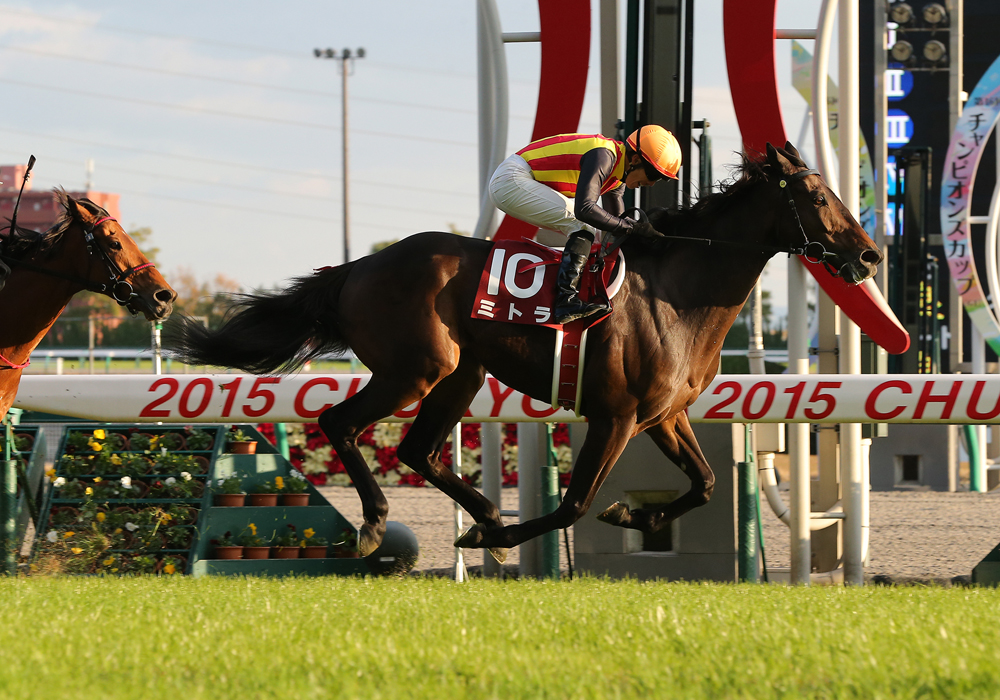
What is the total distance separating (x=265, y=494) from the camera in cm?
549

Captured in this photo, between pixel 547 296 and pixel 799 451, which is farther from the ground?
pixel 547 296

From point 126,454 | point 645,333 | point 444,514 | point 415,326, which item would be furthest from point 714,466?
point 444,514

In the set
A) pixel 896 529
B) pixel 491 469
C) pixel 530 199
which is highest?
pixel 530 199

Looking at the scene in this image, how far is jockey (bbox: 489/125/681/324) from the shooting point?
13.6 feet

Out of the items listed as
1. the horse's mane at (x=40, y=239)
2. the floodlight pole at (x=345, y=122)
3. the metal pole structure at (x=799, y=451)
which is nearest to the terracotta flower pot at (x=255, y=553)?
the horse's mane at (x=40, y=239)

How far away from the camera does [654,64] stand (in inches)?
215

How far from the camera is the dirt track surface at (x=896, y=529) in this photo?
6.70 meters

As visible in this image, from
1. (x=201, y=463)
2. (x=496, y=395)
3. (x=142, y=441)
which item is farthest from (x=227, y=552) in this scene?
(x=496, y=395)

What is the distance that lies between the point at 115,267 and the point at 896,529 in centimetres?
632

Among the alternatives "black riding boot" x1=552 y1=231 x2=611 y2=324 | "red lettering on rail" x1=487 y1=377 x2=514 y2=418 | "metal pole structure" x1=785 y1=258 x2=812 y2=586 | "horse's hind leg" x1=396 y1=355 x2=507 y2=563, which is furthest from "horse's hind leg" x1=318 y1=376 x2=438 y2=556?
"metal pole structure" x1=785 y1=258 x2=812 y2=586

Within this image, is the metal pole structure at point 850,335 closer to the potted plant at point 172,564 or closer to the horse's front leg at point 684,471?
the horse's front leg at point 684,471

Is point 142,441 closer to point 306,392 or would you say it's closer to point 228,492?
point 228,492

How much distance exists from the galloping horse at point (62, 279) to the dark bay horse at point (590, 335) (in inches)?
16.3

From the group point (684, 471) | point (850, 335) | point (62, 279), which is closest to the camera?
point (62, 279)
